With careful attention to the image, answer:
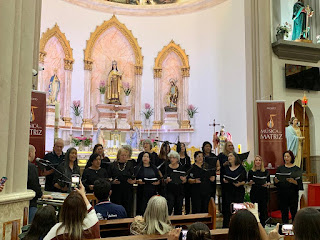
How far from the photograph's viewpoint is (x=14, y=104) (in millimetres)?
3893

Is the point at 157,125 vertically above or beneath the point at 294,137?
above

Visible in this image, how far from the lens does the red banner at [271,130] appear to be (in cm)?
820

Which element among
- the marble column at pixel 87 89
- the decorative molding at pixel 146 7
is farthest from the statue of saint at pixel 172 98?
the marble column at pixel 87 89

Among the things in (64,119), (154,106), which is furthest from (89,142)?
(154,106)

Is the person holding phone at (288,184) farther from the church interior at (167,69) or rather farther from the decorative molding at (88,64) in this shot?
the decorative molding at (88,64)

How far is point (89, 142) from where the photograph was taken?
1142 cm

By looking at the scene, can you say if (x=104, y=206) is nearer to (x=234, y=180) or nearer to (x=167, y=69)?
(x=234, y=180)

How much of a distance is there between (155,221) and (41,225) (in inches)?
36.8

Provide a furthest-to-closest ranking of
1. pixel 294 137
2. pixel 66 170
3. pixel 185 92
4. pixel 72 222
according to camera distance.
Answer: pixel 185 92
pixel 294 137
pixel 66 170
pixel 72 222

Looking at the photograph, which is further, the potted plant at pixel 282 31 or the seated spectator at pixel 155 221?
the potted plant at pixel 282 31

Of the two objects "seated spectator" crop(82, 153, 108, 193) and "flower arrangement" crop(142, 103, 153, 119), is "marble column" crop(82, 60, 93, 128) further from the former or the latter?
"seated spectator" crop(82, 153, 108, 193)

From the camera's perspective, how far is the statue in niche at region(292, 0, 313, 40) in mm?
9875

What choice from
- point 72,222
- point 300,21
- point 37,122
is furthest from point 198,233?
point 300,21

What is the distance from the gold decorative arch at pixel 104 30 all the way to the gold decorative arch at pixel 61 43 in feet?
2.02
